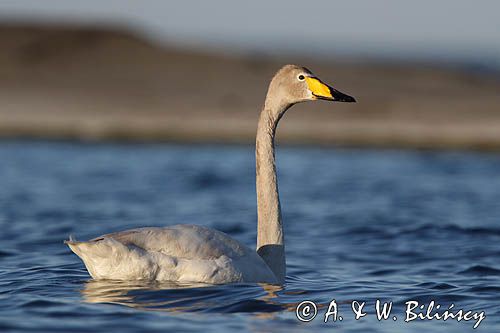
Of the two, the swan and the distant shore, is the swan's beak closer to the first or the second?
the swan

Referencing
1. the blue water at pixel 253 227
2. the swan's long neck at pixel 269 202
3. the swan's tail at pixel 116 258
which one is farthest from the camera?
the swan's long neck at pixel 269 202

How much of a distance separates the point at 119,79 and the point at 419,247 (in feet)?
59.6

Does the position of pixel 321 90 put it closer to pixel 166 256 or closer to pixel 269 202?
pixel 269 202

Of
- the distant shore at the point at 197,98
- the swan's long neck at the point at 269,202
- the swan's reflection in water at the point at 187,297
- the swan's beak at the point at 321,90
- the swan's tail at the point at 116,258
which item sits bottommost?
the swan's reflection in water at the point at 187,297

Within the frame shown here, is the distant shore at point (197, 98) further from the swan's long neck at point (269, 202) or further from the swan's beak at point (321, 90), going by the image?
the swan's beak at point (321, 90)

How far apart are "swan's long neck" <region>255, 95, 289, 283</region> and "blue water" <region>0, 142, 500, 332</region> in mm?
304

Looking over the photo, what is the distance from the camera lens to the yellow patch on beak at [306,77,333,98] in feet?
28.6

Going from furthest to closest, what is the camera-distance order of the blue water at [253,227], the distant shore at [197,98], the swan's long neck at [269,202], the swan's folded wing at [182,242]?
the distant shore at [197,98] < the swan's long neck at [269,202] < the swan's folded wing at [182,242] < the blue water at [253,227]

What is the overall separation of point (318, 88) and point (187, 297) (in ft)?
6.51

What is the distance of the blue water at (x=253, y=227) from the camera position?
7.57 m

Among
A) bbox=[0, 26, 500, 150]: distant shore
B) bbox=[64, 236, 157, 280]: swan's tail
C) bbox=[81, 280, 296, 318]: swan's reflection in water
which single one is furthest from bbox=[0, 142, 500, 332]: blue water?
bbox=[0, 26, 500, 150]: distant shore

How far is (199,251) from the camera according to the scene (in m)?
7.98

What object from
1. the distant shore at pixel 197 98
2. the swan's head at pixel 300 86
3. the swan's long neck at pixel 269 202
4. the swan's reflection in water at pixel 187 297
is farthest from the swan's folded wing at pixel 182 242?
the distant shore at pixel 197 98

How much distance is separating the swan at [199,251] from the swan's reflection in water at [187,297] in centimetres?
7
